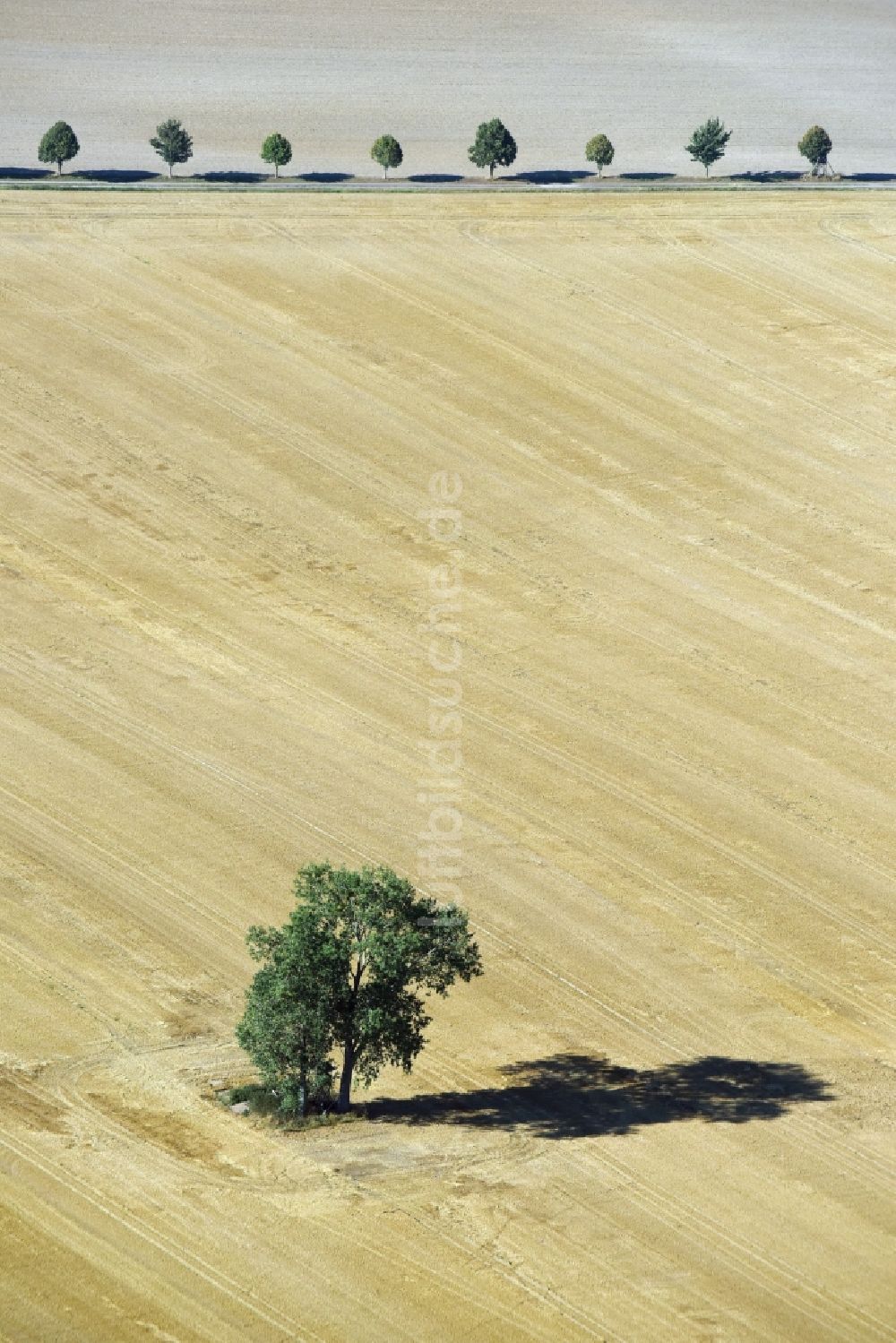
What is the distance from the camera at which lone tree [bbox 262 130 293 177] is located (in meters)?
104

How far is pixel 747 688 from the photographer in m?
69.2

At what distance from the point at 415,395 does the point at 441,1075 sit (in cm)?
3901

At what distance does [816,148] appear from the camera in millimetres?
110438

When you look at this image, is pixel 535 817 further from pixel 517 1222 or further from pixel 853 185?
pixel 853 185

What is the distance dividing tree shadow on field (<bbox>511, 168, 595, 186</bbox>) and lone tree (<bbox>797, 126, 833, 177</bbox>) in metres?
10.8

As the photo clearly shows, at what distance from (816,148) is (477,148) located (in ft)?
55.3

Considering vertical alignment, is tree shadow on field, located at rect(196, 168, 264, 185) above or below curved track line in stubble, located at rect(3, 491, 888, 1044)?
above

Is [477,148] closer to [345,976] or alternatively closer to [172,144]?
[172,144]

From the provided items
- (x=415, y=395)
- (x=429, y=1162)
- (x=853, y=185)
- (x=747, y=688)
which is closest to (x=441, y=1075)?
(x=429, y=1162)

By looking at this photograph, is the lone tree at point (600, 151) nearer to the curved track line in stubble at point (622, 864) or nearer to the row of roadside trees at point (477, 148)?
the row of roadside trees at point (477, 148)

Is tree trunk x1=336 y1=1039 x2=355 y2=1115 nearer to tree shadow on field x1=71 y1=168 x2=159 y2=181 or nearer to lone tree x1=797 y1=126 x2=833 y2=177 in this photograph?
tree shadow on field x1=71 y1=168 x2=159 y2=181

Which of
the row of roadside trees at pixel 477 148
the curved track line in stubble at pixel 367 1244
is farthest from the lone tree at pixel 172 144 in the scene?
the curved track line in stubble at pixel 367 1244

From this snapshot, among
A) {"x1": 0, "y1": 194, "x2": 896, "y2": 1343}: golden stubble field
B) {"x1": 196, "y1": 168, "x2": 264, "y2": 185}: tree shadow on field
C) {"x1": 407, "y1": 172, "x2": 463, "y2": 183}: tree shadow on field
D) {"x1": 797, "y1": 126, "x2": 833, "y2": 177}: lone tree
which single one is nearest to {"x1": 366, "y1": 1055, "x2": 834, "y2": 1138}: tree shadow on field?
{"x1": 0, "y1": 194, "x2": 896, "y2": 1343}: golden stubble field

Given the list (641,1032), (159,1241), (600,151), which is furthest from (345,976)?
(600,151)
